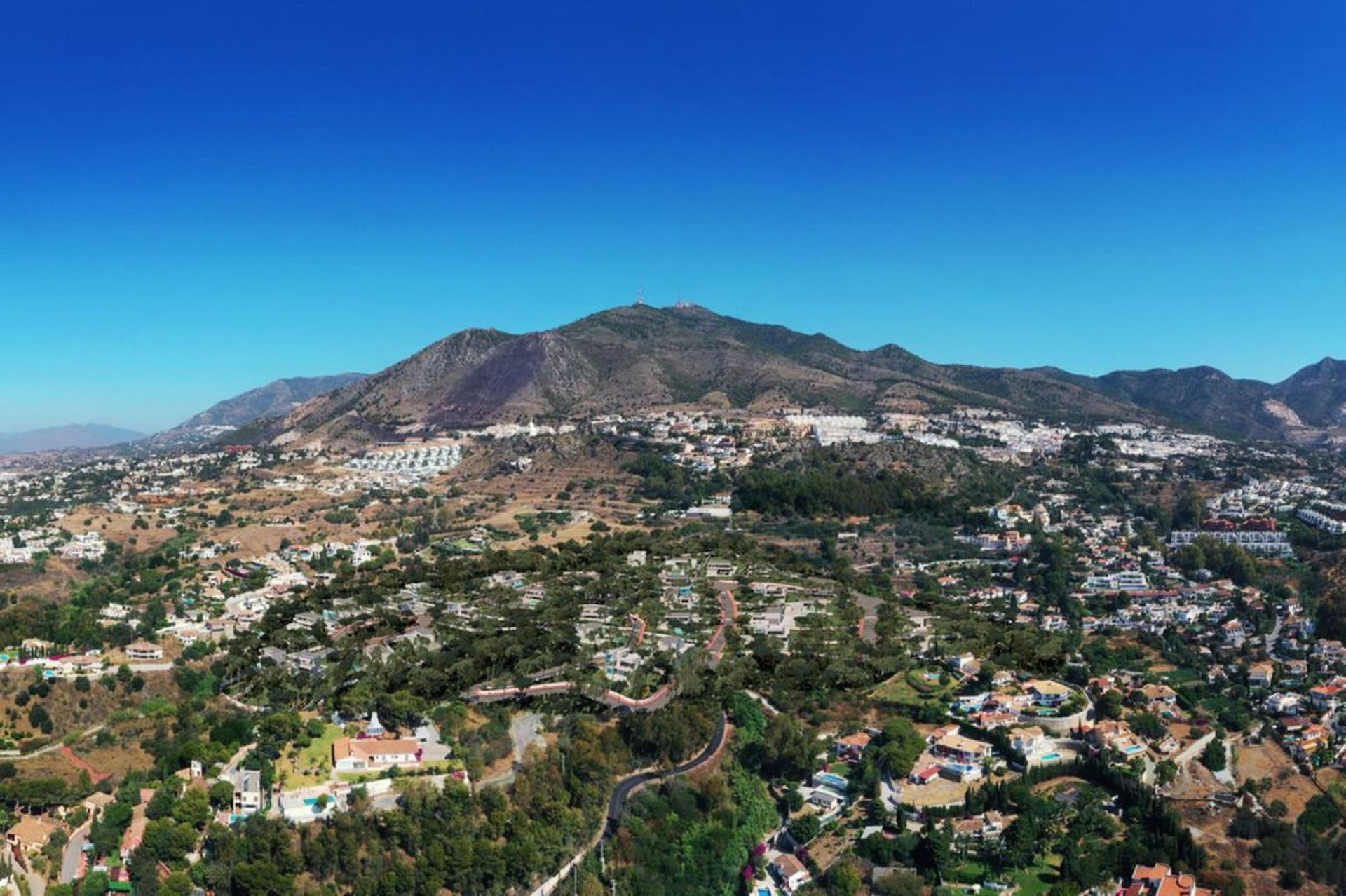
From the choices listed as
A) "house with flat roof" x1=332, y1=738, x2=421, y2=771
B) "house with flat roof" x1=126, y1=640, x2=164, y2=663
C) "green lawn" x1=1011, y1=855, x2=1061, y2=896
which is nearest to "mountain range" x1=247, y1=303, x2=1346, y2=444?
"house with flat roof" x1=126, y1=640, x2=164, y2=663

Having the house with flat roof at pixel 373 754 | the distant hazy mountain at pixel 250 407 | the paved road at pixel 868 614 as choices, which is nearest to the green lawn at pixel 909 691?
the paved road at pixel 868 614

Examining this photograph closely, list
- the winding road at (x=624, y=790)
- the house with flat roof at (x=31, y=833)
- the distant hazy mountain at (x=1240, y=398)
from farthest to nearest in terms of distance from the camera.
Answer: the distant hazy mountain at (x=1240, y=398) → the house with flat roof at (x=31, y=833) → the winding road at (x=624, y=790)

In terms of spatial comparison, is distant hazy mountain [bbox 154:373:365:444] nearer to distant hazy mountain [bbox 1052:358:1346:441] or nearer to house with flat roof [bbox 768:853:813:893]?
distant hazy mountain [bbox 1052:358:1346:441]

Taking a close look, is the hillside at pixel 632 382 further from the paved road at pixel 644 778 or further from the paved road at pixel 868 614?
the paved road at pixel 644 778

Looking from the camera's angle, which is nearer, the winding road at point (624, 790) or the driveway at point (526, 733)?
the winding road at point (624, 790)

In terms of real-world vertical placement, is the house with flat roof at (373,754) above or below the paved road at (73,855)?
above

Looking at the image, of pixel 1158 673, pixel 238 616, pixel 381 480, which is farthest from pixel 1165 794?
pixel 381 480

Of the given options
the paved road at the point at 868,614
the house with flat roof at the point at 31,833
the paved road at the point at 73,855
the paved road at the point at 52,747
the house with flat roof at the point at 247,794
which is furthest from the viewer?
the paved road at the point at 868,614
